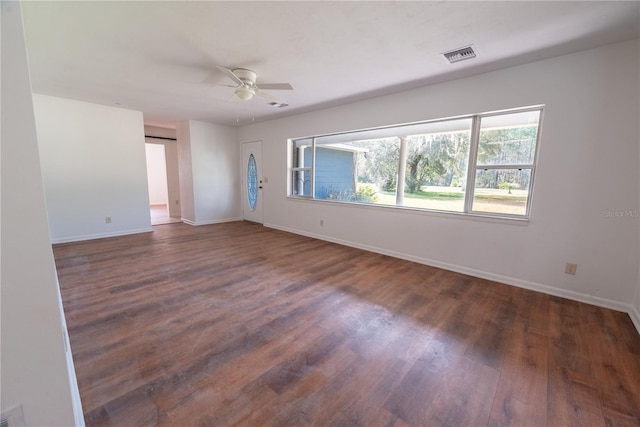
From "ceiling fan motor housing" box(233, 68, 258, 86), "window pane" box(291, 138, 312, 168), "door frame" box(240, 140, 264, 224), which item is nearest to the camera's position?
"ceiling fan motor housing" box(233, 68, 258, 86)

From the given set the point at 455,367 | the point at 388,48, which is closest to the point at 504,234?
the point at 455,367

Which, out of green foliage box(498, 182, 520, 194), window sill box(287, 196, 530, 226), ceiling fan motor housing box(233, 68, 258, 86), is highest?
ceiling fan motor housing box(233, 68, 258, 86)

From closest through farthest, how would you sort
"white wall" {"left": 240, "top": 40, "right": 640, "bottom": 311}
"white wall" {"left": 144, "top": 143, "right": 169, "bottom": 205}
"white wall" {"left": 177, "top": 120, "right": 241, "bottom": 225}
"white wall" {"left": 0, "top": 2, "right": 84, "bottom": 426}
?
"white wall" {"left": 0, "top": 2, "right": 84, "bottom": 426} < "white wall" {"left": 240, "top": 40, "right": 640, "bottom": 311} < "white wall" {"left": 177, "top": 120, "right": 241, "bottom": 225} < "white wall" {"left": 144, "top": 143, "right": 169, "bottom": 205}

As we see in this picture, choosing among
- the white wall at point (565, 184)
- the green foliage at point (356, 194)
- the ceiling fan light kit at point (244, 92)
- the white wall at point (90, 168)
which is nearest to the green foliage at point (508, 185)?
the white wall at point (565, 184)

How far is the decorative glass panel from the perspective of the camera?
640 cm

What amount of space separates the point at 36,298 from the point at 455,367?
7.17 ft

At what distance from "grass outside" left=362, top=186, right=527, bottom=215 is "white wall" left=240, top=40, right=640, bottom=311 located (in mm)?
152

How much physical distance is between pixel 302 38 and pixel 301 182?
333 cm

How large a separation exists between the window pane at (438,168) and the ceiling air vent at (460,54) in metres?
0.89

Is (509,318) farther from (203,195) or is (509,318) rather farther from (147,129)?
(147,129)

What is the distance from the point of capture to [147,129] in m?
6.59

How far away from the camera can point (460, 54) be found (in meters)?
2.54

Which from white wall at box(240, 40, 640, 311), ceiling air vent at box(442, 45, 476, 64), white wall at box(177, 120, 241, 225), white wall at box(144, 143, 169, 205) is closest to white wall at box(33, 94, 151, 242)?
white wall at box(177, 120, 241, 225)

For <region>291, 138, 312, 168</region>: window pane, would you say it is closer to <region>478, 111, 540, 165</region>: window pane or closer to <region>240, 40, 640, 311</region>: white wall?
<region>240, 40, 640, 311</region>: white wall
